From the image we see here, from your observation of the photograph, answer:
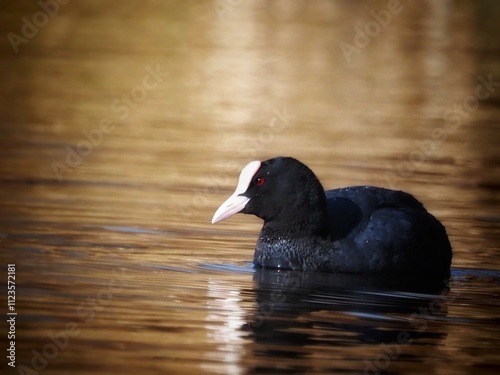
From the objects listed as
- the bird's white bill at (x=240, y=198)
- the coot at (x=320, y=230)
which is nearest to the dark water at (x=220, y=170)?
the coot at (x=320, y=230)

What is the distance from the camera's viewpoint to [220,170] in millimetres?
13688

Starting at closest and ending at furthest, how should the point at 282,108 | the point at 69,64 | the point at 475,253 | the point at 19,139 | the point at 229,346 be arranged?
the point at 229,346 → the point at 475,253 → the point at 19,139 → the point at 282,108 → the point at 69,64

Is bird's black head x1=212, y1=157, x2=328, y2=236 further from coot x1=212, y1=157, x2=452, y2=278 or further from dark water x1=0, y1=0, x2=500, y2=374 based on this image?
dark water x1=0, y1=0, x2=500, y2=374

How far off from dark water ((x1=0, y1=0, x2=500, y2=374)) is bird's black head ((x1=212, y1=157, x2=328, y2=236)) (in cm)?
46

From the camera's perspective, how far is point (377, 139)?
16250 mm

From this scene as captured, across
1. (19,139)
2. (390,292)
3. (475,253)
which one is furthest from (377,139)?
(390,292)

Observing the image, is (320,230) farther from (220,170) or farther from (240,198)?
(220,170)

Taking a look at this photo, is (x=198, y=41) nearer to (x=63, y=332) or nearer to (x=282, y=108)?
(x=282, y=108)

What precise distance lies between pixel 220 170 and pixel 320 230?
3.83 m

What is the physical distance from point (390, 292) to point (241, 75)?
39.6 feet

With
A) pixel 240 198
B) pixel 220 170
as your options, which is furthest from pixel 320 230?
pixel 220 170

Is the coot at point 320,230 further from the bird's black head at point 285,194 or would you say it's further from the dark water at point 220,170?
the dark water at point 220,170

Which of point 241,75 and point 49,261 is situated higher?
point 241,75

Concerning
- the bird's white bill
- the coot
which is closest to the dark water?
the coot
